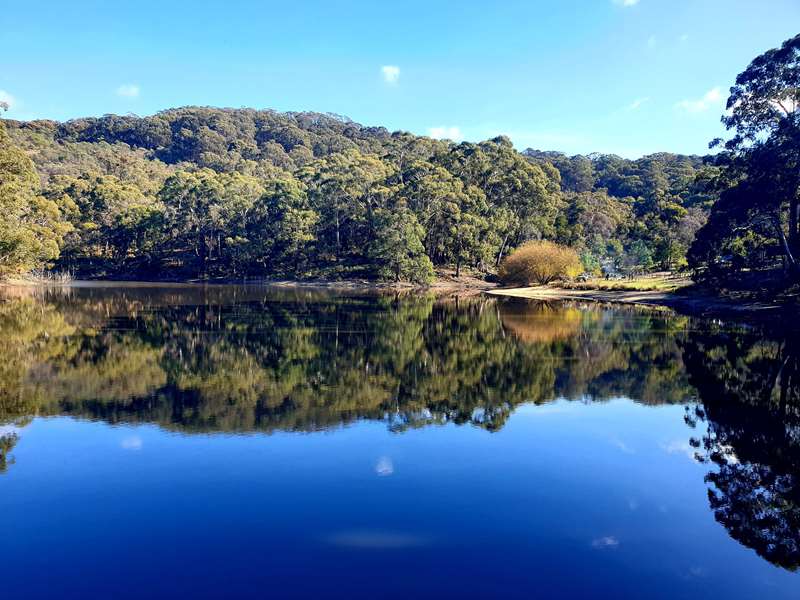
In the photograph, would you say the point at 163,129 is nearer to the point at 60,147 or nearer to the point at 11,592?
the point at 60,147

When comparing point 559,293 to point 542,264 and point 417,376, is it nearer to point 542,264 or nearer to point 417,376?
point 542,264

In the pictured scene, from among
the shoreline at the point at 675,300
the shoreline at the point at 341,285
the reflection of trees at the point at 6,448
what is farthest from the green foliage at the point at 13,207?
the shoreline at the point at 675,300

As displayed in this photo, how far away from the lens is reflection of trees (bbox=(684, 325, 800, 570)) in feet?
30.3

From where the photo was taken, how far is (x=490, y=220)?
77750mm

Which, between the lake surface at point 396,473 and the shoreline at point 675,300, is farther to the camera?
the shoreline at point 675,300

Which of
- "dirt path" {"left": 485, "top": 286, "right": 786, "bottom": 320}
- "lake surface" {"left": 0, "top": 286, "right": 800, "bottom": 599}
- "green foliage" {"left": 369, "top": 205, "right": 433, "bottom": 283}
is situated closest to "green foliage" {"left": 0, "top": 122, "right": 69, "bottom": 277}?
"lake surface" {"left": 0, "top": 286, "right": 800, "bottom": 599}

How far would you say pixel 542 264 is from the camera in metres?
66.7

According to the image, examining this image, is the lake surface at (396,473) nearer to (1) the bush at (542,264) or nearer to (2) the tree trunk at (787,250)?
(2) the tree trunk at (787,250)

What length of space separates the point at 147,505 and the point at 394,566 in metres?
4.18

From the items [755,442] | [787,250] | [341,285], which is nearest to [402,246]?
[341,285]

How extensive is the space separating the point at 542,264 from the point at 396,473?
190ft

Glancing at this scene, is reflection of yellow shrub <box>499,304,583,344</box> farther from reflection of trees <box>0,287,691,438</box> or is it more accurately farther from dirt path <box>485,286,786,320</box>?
dirt path <box>485,286,786,320</box>

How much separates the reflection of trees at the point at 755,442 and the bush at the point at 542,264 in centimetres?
4159

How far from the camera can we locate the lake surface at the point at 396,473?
7691 mm
